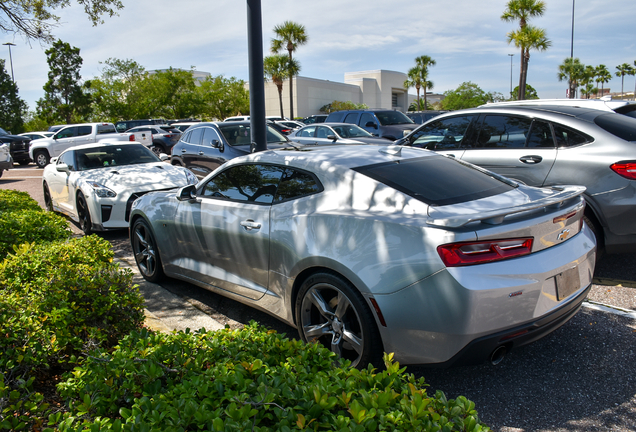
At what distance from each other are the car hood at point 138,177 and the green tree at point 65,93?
59746 mm

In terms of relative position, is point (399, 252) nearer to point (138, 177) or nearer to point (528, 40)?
point (138, 177)

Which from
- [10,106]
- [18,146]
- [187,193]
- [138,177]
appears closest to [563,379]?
[187,193]

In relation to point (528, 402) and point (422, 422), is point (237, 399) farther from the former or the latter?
point (528, 402)

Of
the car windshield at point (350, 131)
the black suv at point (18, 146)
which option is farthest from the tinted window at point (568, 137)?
the black suv at point (18, 146)

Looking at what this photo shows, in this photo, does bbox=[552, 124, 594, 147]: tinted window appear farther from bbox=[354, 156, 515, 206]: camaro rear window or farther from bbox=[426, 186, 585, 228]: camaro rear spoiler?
bbox=[426, 186, 585, 228]: camaro rear spoiler

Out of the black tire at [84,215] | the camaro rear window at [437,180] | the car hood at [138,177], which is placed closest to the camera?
the camaro rear window at [437,180]

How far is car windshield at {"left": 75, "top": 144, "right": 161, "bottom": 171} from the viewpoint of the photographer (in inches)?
355

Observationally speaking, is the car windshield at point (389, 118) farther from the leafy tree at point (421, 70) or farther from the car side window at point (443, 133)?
the leafy tree at point (421, 70)

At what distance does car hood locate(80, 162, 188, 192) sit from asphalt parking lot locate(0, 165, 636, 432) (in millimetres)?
3961

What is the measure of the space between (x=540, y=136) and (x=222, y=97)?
177 feet

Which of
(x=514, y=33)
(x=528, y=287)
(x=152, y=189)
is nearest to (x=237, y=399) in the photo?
(x=528, y=287)

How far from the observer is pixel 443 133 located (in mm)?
6805

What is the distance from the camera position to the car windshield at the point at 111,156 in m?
9.01

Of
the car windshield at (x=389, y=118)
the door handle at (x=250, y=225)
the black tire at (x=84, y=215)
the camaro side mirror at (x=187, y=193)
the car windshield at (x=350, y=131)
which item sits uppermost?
the car windshield at (x=389, y=118)
